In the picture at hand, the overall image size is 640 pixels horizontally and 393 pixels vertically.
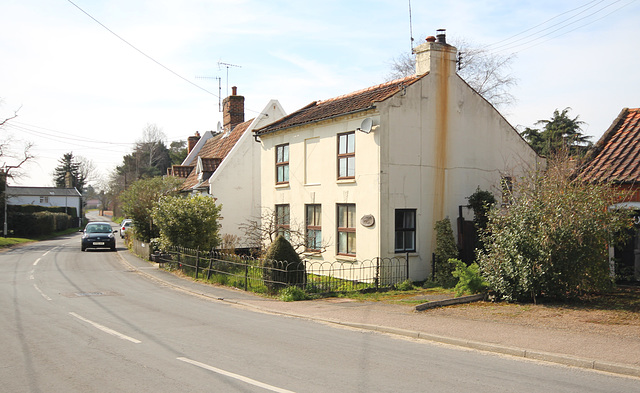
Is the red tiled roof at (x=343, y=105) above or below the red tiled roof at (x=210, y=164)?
above

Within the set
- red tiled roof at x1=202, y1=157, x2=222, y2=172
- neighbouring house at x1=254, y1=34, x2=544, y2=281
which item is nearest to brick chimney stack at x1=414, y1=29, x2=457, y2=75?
neighbouring house at x1=254, y1=34, x2=544, y2=281

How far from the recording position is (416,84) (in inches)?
696

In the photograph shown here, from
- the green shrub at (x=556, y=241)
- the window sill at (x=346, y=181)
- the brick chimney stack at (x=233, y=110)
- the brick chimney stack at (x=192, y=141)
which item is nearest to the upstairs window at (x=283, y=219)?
the window sill at (x=346, y=181)

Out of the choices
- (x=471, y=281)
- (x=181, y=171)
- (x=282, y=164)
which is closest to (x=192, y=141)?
(x=181, y=171)

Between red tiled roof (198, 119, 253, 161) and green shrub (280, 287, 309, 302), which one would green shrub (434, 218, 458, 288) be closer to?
green shrub (280, 287, 309, 302)

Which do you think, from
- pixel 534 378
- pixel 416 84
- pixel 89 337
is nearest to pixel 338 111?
pixel 416 84

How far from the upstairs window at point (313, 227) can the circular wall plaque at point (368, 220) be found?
2897 millimetres

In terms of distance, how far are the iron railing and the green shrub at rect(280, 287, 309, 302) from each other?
0.30 metres

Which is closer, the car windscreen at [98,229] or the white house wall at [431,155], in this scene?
the white house wall at [431,155]

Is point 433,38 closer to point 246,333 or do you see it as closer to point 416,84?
point 416,84

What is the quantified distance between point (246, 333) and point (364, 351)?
2626 millimetres

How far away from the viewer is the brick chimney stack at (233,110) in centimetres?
3441

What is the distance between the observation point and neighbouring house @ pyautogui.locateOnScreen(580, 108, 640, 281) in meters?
14.0

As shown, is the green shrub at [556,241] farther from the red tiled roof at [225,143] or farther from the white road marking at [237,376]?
the red tiled roof at [225,143]
